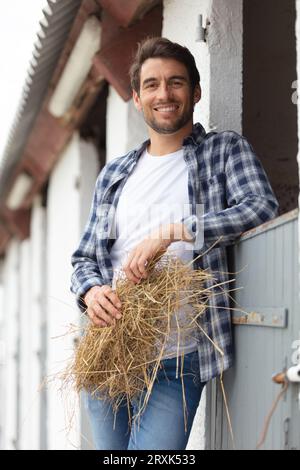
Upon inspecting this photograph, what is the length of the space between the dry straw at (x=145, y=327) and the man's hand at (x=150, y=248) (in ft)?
0.13

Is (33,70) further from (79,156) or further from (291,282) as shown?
(291,282)

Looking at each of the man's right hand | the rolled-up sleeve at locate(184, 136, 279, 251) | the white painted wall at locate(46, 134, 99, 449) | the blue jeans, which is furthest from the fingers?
the white painted wall at locate(46, 134, 99, 449)

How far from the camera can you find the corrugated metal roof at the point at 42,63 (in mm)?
5117

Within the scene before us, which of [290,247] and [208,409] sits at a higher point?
[290,247]

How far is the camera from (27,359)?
1032cm

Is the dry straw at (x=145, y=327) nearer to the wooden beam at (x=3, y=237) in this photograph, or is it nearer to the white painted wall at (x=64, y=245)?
the white painted wall at (x=64, y=245)

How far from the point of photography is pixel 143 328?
2.99 metres

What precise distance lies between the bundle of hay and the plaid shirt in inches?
3.5

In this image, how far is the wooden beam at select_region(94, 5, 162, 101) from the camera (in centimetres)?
484

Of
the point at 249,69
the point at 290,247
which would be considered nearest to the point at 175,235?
the point at 290,247

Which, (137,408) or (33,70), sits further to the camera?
(33,70)

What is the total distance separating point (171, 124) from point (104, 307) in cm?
68

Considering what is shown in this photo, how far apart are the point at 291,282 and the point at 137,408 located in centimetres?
88

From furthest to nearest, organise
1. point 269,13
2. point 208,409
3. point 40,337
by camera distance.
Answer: point 40,337 < point 269,13 < point 208,409
